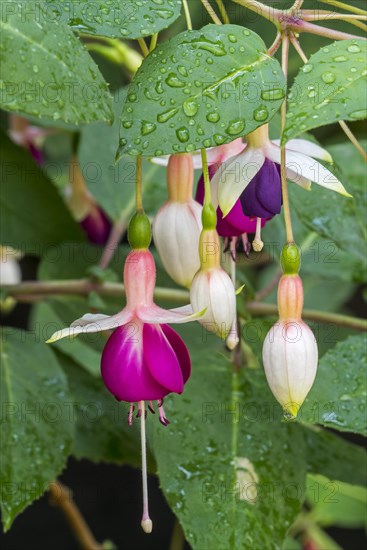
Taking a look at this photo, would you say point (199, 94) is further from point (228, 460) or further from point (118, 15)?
point (228, 460)

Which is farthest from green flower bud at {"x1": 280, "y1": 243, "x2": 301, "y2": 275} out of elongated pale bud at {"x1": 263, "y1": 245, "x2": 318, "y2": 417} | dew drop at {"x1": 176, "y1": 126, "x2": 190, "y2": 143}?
dew drop at {"x1": 176, "y1": 126, "x2": 190, "y2": 143}

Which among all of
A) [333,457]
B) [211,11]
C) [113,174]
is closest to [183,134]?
[211,11]

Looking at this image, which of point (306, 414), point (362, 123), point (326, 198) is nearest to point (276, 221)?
point (326, 198)

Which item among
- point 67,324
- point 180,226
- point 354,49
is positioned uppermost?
point 354,49

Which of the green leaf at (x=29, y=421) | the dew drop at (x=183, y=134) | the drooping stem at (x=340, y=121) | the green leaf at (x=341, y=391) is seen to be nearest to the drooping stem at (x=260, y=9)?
the drooping stem at (x=340, y=121)

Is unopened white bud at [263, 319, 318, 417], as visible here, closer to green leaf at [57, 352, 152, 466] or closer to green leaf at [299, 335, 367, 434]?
green leaf at [299, 335, 367, 434]
